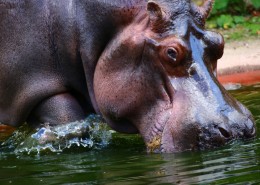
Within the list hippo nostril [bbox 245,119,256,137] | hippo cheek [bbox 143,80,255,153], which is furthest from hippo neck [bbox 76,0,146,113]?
hippo nostril [bbox 245,119,256,137]

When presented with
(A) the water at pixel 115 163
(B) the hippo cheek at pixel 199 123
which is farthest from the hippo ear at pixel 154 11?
(A) the water at pixel 115 163

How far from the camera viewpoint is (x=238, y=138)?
16.7ft

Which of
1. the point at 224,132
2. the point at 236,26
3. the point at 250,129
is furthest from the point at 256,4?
the point at 224,132

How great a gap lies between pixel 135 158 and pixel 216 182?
4.08 ft

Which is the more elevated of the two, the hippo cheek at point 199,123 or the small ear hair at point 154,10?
the small ear hair at point 154,10

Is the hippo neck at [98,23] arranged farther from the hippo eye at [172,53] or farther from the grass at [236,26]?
the grass at [236,26]

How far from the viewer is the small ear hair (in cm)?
544

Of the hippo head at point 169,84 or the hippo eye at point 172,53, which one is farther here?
the hippo eye at point 172,53

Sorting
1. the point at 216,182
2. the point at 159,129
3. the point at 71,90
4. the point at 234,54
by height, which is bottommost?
the point at 216,182

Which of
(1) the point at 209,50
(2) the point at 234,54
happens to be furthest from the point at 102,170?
(2) the point at 234,54

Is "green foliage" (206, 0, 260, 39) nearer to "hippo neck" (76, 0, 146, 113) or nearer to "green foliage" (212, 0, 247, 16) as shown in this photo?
"green foliage" (212, 0, 247, 16)

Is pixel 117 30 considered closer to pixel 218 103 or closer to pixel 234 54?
pixel 218 103

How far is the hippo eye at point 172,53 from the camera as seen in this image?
17.4ft

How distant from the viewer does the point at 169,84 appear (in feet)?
17.5
